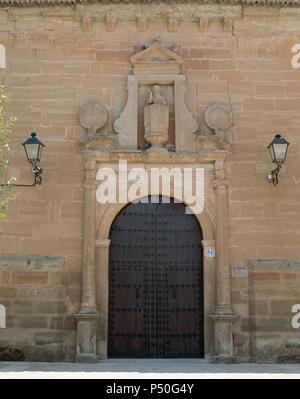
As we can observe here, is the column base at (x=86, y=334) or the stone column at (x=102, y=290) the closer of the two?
the column base at (x=86, y=334)

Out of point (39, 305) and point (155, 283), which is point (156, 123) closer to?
point (155, 283)

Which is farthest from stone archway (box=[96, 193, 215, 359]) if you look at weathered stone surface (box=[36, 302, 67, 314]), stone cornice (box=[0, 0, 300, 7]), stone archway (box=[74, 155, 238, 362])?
stone cornice (box=[0, 0, 300, 7])

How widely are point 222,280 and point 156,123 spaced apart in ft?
8.57

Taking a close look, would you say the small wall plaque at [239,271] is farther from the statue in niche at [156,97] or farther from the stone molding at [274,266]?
the statue in niche at [156,97]

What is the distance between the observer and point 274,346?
8234 millimetres

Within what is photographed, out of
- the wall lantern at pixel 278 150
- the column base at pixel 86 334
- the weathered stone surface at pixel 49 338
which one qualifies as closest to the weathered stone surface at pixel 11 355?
the weathered stone surface at pixel 49 338

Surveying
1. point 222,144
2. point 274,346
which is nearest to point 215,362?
point 274,346

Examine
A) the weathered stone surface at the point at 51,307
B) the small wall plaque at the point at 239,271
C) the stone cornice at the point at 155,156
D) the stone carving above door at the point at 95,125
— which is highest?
the stone carving above door at the point at 95,125

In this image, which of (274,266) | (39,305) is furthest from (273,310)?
(39,305)

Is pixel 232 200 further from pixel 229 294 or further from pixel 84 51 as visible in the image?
pixel 84 51

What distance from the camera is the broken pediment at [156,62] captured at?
29.7 feet

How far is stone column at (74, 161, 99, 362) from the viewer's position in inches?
320

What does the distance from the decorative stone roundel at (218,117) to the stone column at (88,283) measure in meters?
1.93

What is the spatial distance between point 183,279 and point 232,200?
4.70ft
